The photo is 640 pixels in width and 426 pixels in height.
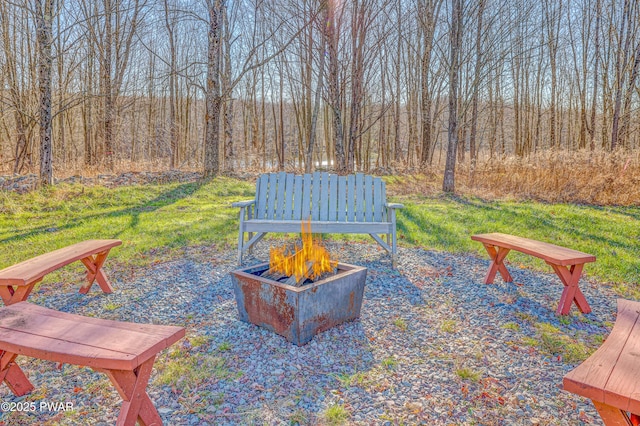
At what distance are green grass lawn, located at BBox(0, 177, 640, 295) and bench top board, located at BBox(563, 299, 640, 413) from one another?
2.62 metres

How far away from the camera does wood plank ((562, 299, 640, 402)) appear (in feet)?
4.70

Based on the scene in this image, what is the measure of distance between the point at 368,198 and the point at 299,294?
99.6 inches

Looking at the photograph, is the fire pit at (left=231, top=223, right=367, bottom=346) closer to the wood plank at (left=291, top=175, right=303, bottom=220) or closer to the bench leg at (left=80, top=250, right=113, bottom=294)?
the bench leg at (left=80, top=250, right=113, bottom=294)

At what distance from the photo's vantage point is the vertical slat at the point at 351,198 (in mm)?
4934

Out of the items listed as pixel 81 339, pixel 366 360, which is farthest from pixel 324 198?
pixel 81 339

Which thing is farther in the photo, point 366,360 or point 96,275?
point 96,275

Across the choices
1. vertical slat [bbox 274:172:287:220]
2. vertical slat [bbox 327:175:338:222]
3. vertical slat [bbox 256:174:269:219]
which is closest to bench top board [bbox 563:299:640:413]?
vertical slat [bbox 327:175:338:222]

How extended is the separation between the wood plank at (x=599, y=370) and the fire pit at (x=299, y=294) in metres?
1.66

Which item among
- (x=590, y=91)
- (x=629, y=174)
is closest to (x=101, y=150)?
(x=629, y=174)

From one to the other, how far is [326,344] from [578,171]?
951cm

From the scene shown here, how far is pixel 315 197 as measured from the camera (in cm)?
504

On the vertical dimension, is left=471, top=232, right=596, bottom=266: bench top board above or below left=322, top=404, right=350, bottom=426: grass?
above

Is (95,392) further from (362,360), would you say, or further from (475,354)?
(475,354)

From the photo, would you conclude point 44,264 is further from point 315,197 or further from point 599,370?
point 599,370
